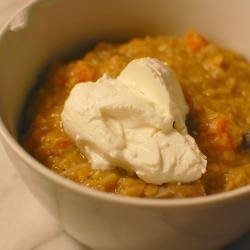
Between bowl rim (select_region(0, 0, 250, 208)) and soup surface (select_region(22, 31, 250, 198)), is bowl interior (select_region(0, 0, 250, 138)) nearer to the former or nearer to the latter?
soup surface (select_region(22, 31, 250, 198))

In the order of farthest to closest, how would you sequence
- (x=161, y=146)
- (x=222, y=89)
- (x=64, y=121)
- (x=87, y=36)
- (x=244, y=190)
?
(x=87, y=36), (x=222, y=89), (x=64, y=121), (x=161, y=146), (x=244, y=190)

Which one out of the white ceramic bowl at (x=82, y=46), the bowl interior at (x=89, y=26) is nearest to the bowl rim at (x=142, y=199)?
the white ceramic bowl at (x=82, y=46)

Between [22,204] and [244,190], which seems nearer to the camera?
[244,190]

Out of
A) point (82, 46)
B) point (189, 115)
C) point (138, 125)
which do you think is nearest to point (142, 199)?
point (138, 125)

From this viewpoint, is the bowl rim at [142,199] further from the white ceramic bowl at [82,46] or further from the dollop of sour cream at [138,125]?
the dollop of sour cream at [138,125]

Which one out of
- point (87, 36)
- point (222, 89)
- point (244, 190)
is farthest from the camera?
point (87, 36)

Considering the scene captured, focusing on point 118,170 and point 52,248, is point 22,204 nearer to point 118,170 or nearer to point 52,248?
point 52,248

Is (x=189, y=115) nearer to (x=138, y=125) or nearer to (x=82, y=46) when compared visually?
(x=138, y=125)

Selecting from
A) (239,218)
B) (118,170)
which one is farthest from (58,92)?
(239,218)
